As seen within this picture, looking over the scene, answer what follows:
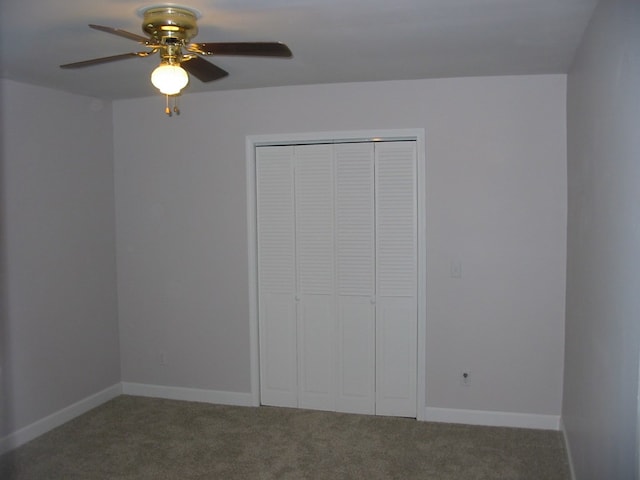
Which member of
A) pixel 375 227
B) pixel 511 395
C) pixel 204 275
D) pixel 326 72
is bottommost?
pixel 511 395

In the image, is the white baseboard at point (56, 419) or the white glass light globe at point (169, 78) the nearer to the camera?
the white glass light globe at point (169, 78)

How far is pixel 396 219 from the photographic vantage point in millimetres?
3959

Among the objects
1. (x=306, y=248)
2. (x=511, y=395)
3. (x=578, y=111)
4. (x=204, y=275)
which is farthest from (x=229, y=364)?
(x=578, y=111)

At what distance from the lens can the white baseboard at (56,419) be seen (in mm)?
3590

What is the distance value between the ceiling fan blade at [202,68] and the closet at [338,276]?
56.1 inches

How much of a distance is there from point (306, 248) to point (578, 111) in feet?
6.67

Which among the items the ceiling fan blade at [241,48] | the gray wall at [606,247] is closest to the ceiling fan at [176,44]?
the ceiling fan blade at [241,48]

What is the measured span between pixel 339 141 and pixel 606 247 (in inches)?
88.8

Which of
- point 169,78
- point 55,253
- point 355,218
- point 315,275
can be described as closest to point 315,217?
point 355,218

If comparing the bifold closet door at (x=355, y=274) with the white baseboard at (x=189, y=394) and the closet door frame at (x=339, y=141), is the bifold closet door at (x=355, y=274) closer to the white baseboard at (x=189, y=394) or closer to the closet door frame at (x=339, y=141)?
the closet door frame at (x=339, y=141)

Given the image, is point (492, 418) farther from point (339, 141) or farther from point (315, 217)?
point (339, 141)

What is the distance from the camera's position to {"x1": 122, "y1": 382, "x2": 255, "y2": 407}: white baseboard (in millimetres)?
4320

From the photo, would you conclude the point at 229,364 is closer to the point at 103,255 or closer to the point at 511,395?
the point at 103,255

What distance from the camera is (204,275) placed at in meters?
4.36
